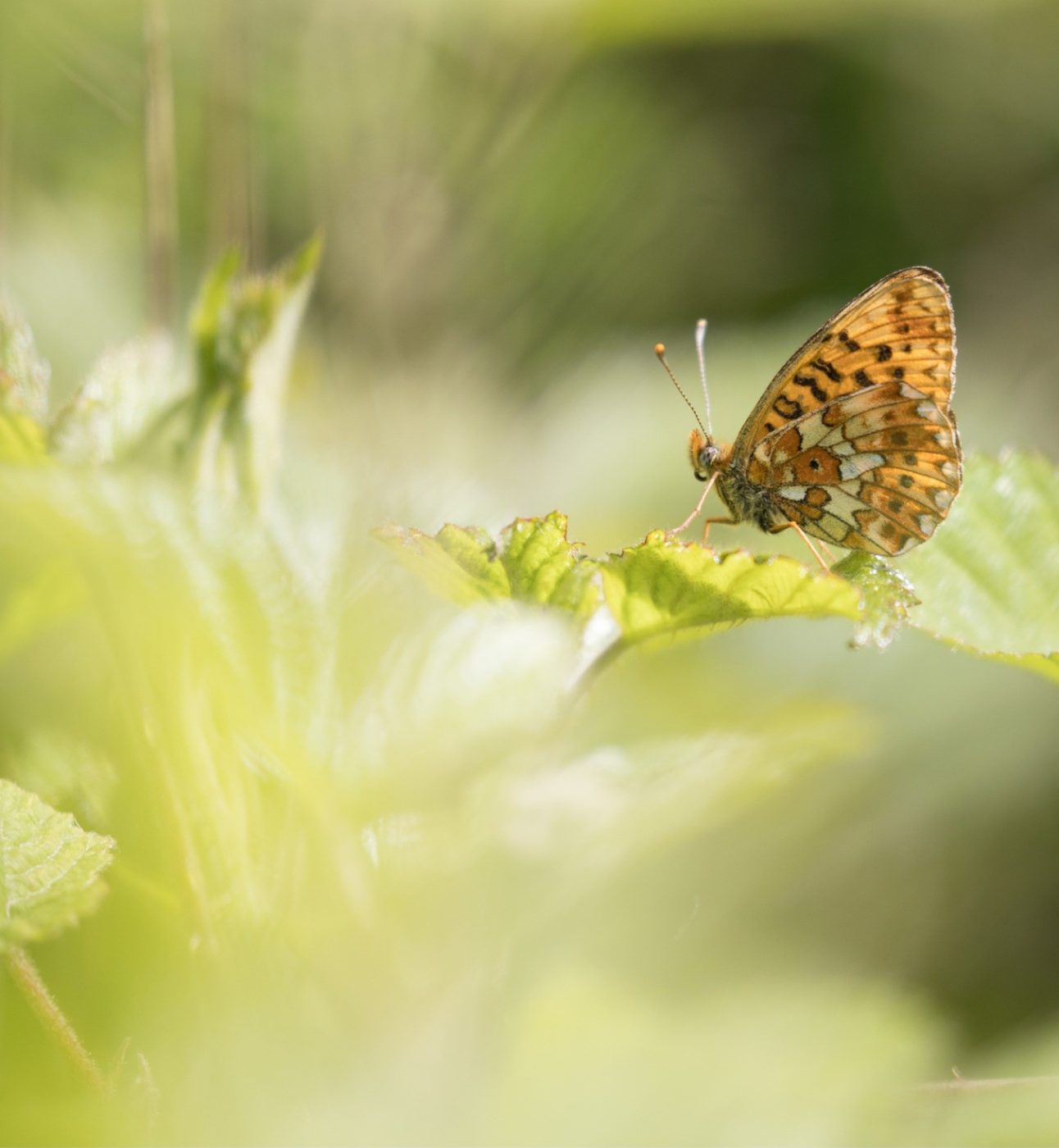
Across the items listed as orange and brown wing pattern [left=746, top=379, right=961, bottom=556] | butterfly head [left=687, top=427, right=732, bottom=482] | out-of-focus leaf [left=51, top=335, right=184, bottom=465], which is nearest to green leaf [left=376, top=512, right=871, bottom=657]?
out-of-focus leaf [left=51, top=335, right=184, bottom=465]

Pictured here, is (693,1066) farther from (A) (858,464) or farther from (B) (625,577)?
(A) (858,464)

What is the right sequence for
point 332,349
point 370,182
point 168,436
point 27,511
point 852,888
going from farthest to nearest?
1. point 332,349
2. point 370,182
3. point 852,888
4. point 168,436
5. point 27,511

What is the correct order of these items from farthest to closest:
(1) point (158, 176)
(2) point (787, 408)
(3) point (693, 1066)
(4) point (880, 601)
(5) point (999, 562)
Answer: (1) point (158, 176)
(2) point (787, 408)
(5) point (999, 562)
(4) point (880, 601)
(3) point (693, 1066)

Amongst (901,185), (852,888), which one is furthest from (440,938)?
(901,185)

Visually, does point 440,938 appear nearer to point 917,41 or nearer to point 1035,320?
point 1035,320

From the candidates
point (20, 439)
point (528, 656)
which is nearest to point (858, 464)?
point (528, 656)

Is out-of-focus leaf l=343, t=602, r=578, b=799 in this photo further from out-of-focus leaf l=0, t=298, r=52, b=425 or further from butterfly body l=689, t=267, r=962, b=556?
butterfly body l=689, t=267, r=962, b=556
